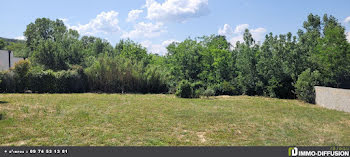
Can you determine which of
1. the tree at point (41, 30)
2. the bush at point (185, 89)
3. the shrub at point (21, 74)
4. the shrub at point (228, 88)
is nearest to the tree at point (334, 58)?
the shrub at point (228, 88)

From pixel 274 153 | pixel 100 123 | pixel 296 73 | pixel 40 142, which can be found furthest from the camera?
pixel 296 73

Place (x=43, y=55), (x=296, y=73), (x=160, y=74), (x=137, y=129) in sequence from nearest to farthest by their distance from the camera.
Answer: (x=137, y=129) → (x=296, y=73) → (x=160, y=74) → (x=43, y=55)

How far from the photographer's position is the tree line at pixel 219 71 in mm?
14359

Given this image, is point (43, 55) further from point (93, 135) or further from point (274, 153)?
point (274, 153)

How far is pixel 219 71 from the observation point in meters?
19.5

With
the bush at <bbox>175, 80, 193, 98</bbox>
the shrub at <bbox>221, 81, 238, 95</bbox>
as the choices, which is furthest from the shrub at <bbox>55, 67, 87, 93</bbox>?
the shrub at <bbox>221, 81, 238, 95</bbox>

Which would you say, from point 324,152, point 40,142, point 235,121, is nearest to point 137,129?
point 40,142

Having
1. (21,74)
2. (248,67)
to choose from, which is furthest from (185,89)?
(21,74)

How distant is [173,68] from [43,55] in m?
14.0

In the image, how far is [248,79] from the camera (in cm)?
1823

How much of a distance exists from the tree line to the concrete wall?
3.01ft

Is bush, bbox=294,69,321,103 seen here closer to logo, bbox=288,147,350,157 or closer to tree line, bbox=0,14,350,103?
tree line, bbox=0,14,350,103

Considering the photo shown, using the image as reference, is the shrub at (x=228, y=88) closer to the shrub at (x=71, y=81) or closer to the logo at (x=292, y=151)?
the shrub at (x=71, y=81)

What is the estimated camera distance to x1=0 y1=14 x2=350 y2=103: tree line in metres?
14.4
